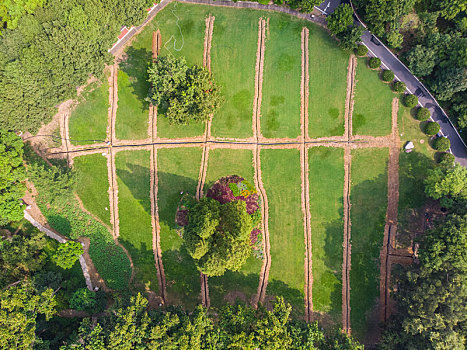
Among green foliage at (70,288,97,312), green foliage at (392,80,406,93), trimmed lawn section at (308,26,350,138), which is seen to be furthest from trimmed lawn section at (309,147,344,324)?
green foliage at (70,288,97,312)

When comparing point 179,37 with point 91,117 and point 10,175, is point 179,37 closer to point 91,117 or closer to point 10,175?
point 91,117

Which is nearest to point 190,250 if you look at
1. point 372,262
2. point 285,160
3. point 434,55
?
point 285,160

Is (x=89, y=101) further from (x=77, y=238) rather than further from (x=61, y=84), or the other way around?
(x=77, y=238)

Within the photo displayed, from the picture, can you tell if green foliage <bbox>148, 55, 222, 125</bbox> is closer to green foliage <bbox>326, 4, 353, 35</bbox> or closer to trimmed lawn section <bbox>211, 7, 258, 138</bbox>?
trimmed lawn section <bbox>211, 7, 258, 138</bbox>

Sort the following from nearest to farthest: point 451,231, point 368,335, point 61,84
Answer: point 451,231, point 61,84, point 368,335

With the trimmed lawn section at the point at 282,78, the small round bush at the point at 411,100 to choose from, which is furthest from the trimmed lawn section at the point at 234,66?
the small round bush at the point at 411,100

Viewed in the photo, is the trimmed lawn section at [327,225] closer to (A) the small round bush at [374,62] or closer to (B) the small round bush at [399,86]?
(B) the small round bush at [399,86]
